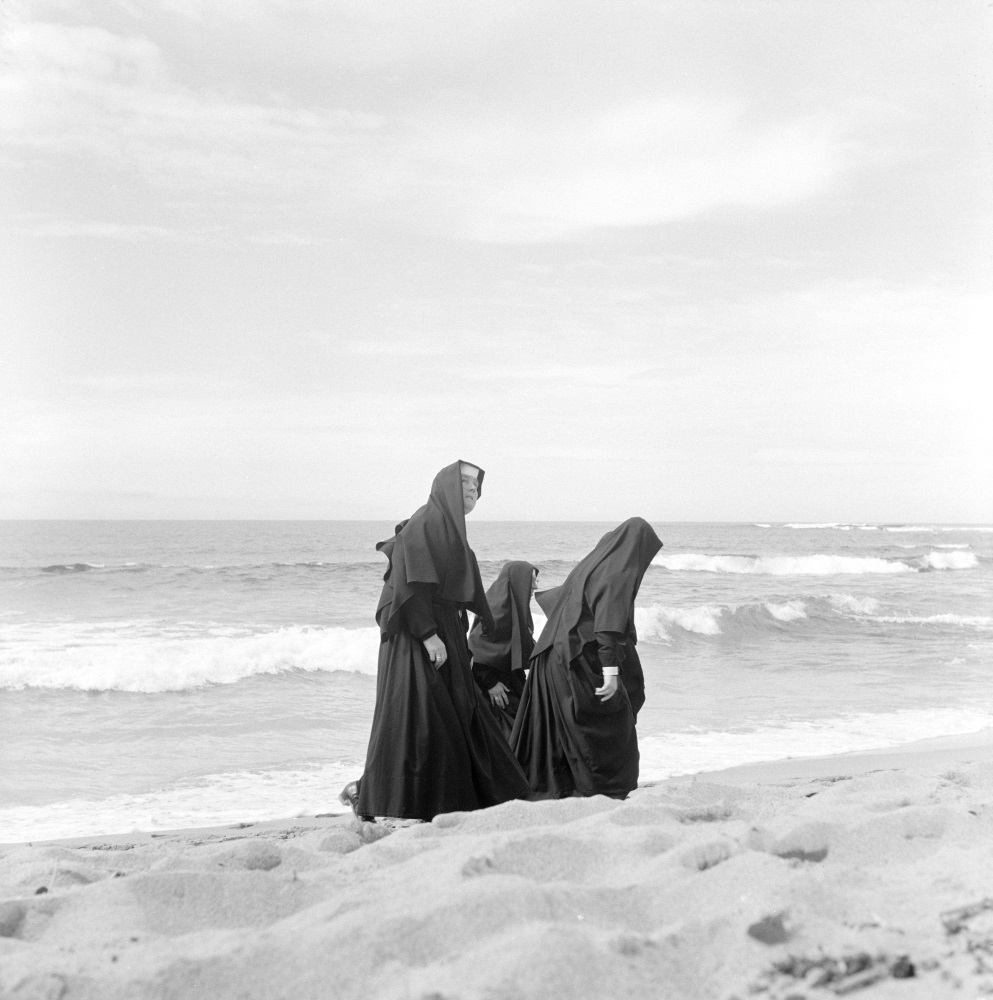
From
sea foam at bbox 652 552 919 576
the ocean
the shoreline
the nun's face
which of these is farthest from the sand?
sea foam at bbox 652 552 919 576

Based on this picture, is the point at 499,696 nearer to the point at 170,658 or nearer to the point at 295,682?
the point at 295,682

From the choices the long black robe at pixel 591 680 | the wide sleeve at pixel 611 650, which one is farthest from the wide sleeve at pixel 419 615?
the wide sleeve at pixel 611 650

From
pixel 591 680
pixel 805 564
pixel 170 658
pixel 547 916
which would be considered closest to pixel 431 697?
pixel 591 680

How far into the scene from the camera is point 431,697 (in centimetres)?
473

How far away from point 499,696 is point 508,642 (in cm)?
31

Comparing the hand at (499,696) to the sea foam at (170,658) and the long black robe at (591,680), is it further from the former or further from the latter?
the sea foam at (170,658)

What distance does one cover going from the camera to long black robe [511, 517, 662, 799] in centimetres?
486

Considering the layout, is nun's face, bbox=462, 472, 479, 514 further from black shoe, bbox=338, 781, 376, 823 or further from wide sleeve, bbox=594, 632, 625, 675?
black shoe, bbox=338, 781, 376, 823

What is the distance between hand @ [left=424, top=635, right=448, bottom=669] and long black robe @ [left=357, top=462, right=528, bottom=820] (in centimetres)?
3

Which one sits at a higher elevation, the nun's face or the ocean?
the nun's face

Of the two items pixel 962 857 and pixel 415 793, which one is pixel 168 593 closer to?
pixel 415 793

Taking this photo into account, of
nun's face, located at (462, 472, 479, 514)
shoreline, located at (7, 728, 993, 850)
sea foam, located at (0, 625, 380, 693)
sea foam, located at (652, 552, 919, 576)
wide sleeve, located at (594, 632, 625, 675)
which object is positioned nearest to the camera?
wide sleeve, located at (594, 632, 625, 675)

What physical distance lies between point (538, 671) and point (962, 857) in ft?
9.56

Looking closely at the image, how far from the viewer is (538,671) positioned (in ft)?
17.3
